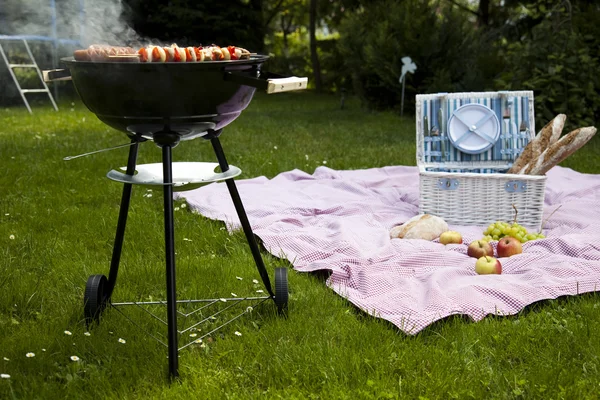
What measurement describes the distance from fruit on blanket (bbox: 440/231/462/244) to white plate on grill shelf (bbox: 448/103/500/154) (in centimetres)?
101

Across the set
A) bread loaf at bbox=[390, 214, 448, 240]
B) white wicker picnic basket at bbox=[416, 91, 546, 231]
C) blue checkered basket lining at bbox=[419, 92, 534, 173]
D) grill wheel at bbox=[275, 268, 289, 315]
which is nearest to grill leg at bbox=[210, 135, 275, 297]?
grill wheel at bbox=[275, 268, 289, 315]

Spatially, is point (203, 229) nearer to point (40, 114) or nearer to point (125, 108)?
point (125, 108)

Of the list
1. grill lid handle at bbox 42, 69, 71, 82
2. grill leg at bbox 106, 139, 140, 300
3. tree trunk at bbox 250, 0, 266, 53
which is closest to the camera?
grill leg at bbox 106, 139, 140, 300

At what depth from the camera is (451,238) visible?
3842mm

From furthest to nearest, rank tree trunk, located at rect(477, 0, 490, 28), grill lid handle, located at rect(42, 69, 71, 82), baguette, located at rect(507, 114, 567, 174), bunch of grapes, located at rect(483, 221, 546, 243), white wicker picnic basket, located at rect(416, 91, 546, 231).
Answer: tree trunk, located at rect(477, 0, 490, 28), white wicker picnic basket, located at rect(416, 91, 546, 231), baguette, located at rect(507, 114, 567, 174), bunch of grapes, located at rect(483, 221, 546, 243), grill lid handle, located at rect(42, 69, 71, 82)

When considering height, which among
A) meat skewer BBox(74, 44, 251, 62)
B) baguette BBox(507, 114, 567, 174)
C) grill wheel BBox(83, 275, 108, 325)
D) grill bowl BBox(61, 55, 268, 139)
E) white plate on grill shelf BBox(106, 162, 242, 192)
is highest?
meat skewer BBox(74, 44, 251, 62)

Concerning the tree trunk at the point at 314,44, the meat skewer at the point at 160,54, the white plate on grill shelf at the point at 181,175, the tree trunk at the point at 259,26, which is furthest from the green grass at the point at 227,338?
the tree trunk at the point at 259,26

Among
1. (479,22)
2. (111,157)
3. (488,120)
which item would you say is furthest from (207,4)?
(488,120)

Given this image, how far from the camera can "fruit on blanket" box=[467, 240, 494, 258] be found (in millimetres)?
3549

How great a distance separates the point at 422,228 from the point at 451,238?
0.18m

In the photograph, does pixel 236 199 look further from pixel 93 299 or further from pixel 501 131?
pixel 501 131

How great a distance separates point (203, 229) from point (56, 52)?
766 centimetres

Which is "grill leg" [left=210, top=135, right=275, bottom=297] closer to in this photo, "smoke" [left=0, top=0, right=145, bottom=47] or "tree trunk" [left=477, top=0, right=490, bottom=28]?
"smoke" [left=0, top=0, right=145, bottom=47]

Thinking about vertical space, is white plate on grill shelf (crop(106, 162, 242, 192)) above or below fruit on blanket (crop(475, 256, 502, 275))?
above
